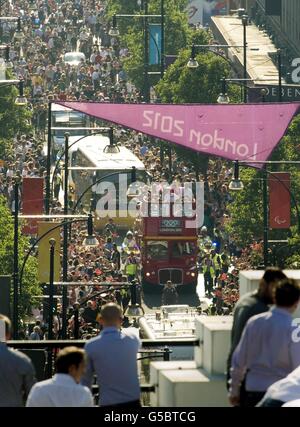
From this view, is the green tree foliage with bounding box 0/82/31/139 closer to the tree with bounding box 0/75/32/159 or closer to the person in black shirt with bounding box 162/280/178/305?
the tree with bounding box 0/75/32/159

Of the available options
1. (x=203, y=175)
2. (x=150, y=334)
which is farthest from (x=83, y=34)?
(x=150, y=334)

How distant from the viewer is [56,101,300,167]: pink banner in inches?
1737

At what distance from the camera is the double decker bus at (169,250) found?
59031 millimetres

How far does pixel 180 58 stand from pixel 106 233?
1605cm

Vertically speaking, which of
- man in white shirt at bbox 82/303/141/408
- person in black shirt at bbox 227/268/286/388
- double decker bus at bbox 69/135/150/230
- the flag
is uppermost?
person in black shirt at bbox 227/268/286/388

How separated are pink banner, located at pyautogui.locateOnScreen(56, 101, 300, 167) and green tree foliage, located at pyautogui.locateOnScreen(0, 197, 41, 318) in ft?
14.6

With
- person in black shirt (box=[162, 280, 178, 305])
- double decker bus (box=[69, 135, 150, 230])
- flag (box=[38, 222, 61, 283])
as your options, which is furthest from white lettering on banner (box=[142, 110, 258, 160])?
double decker bus (box=[69, 135, 150, 230])

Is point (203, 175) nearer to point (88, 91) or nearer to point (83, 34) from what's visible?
Answer: point (88, 91)

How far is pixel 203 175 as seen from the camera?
234 ft

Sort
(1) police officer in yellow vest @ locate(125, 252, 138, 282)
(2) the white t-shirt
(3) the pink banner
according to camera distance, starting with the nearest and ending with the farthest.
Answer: (2) the white t-shirt → (3) the pink banner → (1) police officer in yellow vest @ locate(125, 252, 138, 282)

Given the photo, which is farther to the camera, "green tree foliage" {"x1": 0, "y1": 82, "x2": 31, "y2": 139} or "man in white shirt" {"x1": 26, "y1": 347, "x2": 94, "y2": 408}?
"green tree foliage" {"x1": 0, "y1": 82, "x2": 31, "y2": 139}

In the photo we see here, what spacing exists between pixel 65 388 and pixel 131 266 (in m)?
43.0

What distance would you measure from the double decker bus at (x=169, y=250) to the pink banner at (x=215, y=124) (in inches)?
484

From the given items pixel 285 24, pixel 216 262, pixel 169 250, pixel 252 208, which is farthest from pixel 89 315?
pixel 285 24
